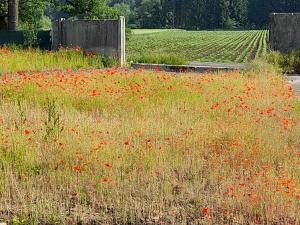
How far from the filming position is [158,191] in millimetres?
5969

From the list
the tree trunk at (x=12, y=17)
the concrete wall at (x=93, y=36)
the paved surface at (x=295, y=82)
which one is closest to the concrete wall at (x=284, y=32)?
the paved surface at (x=295, y=82)

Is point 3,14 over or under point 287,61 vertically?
over

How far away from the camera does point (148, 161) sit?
6.83m

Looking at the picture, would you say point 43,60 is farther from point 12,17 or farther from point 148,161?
point 148,161

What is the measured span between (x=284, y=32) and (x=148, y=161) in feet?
53.1

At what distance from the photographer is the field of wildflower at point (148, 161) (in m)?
5.50

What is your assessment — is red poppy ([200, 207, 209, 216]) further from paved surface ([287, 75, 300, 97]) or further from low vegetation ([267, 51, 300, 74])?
low vegetation ([267, 51, 300, 74])

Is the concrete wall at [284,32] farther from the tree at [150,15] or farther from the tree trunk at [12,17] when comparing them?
the tree at [150,15]

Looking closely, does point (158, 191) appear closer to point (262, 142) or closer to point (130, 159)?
point (130, 159)

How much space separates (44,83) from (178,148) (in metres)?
5.62

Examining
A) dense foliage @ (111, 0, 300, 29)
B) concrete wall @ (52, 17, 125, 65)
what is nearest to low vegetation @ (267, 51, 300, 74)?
concrete wall @ (52, 17, 125, 65)

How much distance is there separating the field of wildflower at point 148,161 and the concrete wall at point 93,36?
38.0 ft

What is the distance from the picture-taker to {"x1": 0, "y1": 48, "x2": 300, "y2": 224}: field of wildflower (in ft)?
18.0

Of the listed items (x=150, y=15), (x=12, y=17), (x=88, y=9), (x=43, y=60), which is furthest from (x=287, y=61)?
(x=150, y=15)
